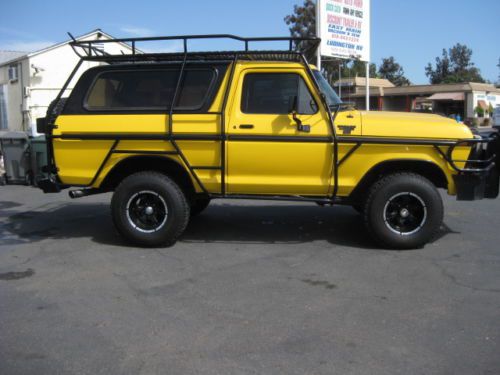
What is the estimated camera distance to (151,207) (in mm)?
6125

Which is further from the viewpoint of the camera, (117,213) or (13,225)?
(13,225)

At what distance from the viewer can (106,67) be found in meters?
6.27

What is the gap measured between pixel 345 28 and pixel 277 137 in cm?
1313

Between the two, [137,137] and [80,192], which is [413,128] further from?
[80,192]

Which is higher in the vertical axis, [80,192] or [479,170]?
[479,170]

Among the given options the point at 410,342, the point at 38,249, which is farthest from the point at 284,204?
the point at 410,342

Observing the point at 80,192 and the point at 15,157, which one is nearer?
the point at 80,192

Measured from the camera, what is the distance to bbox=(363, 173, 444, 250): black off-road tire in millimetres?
5727

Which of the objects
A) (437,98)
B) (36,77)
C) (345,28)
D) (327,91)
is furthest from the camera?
(437,98)

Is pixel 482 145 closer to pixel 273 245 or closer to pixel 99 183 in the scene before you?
pixel 273 245

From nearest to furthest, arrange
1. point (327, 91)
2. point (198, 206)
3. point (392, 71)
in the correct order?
point (327, 91) < point (198, 206) < point (392, 71)

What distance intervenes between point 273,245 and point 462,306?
97.6 inches

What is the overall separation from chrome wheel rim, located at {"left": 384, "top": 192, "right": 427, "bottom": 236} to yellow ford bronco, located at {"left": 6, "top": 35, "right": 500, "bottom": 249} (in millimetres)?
12

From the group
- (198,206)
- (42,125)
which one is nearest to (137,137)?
(42,125)
